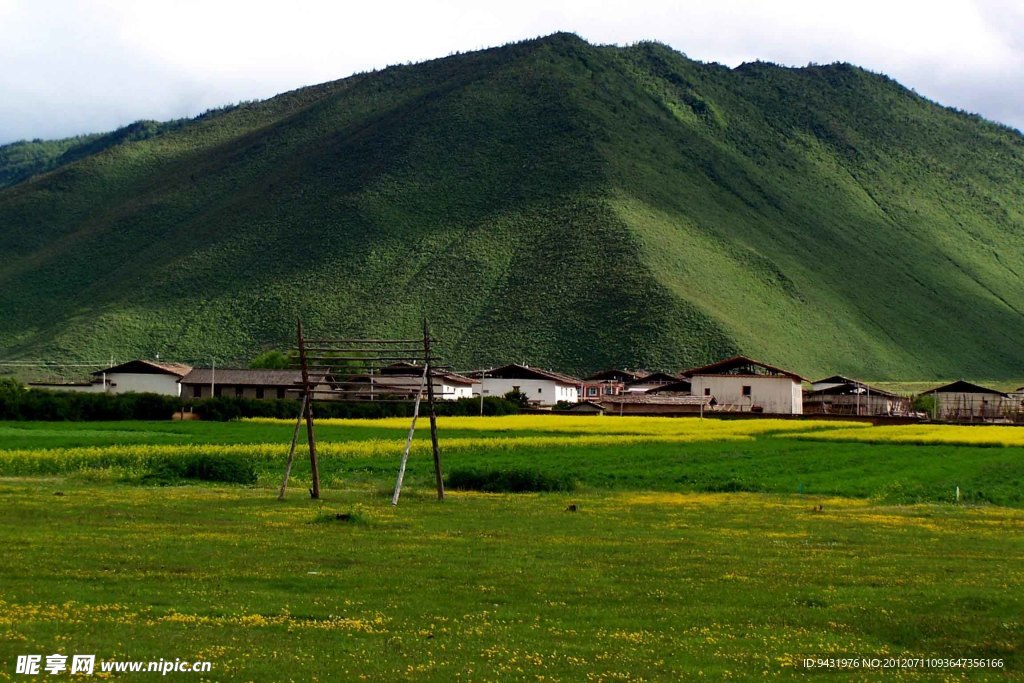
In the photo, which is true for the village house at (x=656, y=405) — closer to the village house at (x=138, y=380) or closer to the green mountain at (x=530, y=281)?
the village house at (x=138, y=380)

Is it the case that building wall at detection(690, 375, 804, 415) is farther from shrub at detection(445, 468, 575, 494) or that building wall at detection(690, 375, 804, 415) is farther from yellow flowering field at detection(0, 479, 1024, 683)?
yellow flowering field at detection(0, 479, 1024, 683)

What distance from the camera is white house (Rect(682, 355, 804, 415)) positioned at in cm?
9912

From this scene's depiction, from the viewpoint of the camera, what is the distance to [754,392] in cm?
10050

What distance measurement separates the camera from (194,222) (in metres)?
195

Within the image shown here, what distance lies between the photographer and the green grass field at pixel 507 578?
12992mm

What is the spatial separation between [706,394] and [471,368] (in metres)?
42.6

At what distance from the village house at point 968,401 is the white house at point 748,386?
1413 centimetres

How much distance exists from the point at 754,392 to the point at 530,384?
21.6 metres

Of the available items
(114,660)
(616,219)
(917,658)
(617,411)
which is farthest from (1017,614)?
(616,219)

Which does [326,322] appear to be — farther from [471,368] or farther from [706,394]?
[706,394]

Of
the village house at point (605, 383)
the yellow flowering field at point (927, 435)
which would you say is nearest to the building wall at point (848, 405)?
the village house at point (605, 383)

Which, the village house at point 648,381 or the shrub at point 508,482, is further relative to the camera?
the village house at point 648,381

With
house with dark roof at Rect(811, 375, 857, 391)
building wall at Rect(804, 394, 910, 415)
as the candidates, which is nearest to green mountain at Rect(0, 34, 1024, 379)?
house with dark roof at Rect(811, 375, 857, 391)

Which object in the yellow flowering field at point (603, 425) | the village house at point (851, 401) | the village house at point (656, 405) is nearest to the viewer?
the yellow flowering field at point (603, 425)
